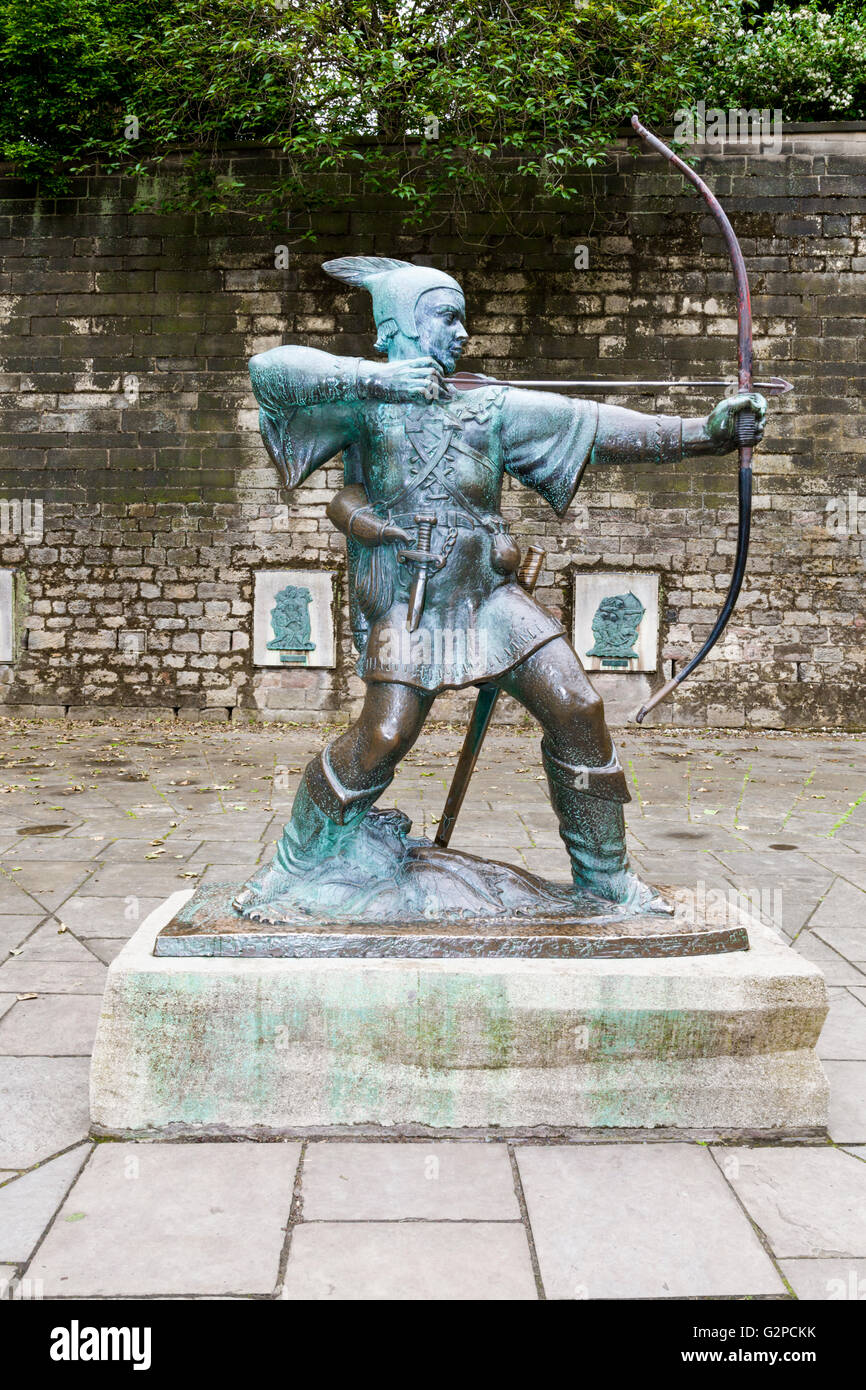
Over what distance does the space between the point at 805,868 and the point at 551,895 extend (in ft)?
8.54

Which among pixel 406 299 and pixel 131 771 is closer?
pixel 406 299

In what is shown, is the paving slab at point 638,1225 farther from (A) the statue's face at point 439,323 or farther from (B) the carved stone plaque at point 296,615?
(B) the carved stone plaque at point 296,615

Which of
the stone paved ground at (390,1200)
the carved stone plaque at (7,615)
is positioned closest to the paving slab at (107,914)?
the stone paved ground at (390,1200)

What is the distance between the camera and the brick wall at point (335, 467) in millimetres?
9617

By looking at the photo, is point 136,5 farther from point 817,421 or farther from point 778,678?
point 778,678

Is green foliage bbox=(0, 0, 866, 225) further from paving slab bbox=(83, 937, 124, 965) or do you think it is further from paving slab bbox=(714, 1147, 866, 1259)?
paving slab bbox=(714, 1147, 866, 1259)

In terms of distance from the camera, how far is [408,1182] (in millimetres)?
2371

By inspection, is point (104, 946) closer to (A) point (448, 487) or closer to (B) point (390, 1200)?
(B) point (390, 1200)

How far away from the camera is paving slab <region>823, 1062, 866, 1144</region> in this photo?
2629 millimetres

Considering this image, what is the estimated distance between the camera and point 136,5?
31.6 feet

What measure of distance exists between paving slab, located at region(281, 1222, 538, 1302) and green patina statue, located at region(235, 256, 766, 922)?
836 mm

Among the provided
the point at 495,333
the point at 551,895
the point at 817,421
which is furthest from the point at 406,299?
the point at 817,421

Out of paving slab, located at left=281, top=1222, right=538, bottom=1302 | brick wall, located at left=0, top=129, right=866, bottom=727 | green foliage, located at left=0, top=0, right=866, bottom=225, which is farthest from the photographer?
brick wall, located at left=0, top=129, right=866, bottom=727
